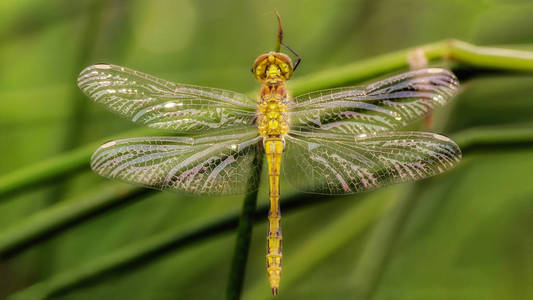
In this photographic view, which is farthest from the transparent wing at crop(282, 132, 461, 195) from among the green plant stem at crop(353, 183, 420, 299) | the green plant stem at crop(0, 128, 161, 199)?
the green plant stem at crop(0, 128, 161, 199)

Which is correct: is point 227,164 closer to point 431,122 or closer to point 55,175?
point 55,175

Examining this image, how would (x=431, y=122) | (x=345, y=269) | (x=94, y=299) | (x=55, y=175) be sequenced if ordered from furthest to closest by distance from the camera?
(x=345, y=269) < (x=94, y=299) < (x=431, y=122) < (x=55, y=175)

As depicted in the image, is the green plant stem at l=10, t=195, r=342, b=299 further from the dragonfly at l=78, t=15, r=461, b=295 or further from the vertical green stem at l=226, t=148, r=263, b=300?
the vertical green stem at l=226, t=148, r=263, b=300

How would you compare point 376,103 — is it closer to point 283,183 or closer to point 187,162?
point 187,162

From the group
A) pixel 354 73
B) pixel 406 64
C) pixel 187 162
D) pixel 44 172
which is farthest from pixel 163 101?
pixel 406 64

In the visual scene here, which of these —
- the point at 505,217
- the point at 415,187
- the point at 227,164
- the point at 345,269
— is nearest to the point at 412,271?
the point at 345,269

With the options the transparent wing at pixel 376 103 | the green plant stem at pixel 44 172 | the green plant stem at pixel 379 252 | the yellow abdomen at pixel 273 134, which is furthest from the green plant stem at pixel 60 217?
the green plant stem at pixel 379 252
